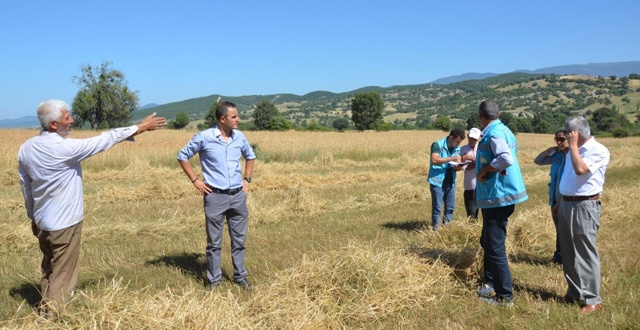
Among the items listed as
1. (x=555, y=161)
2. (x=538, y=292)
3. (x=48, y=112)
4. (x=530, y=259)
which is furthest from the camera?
(x=530, y=259)

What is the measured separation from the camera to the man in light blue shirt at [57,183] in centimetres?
408

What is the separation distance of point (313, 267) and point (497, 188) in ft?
6.93

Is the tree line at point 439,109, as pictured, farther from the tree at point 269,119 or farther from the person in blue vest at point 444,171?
the person in blue vest at point 444,171

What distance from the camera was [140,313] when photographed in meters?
3.81

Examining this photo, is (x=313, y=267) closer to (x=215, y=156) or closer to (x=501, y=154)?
(x=215, y=156)

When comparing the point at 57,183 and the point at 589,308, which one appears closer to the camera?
the point at 57,183

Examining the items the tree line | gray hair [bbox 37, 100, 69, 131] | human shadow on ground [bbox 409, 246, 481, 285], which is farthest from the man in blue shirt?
the tree line

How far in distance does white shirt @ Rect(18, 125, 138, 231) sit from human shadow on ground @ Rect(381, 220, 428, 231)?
216 inches

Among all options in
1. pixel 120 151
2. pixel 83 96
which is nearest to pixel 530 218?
pixel 120 151

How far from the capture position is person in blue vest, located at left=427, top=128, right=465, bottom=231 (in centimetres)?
754

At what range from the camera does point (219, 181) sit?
208 inches

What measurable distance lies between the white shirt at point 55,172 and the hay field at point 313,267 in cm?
79

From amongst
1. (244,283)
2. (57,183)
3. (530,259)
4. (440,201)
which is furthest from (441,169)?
(57,183)

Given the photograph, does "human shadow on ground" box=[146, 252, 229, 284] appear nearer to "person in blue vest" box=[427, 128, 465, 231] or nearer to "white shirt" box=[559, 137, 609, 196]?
"person in blue vest" box=[427, 128, 465, 231]
